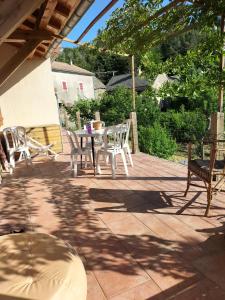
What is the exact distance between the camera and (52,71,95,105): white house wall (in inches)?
997

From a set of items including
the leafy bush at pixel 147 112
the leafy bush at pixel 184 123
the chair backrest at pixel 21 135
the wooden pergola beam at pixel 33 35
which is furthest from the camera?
the leafy bush at pixel 147 112

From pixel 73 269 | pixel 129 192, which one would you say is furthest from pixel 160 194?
pixel 73 269

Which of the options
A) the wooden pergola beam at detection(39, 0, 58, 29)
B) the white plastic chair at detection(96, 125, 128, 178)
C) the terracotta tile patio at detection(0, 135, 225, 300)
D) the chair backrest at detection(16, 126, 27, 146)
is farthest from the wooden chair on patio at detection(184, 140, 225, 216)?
the chair backrest at detection(16, 126, 27, 146)

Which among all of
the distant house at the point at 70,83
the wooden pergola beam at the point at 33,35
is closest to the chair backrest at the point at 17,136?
the wooden pergola beam at the point at 33,35

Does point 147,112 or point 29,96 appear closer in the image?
point 29,96

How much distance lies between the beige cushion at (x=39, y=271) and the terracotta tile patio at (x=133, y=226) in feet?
1.52

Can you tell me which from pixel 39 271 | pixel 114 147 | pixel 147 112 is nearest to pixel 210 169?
pixel 39 271

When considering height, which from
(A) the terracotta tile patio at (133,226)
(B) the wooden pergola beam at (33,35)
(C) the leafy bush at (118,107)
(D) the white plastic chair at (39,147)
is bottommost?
(A) the terracotta tile patio at (133,226)

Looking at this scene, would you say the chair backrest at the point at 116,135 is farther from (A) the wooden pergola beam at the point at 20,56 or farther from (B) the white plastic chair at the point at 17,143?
(B) the white plastic chair at the point at 17,143

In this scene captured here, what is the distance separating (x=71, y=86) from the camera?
2697cm

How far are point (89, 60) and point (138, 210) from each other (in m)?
44.9

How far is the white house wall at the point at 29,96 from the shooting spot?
6.78 metres

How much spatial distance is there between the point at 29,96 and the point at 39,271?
6.09m

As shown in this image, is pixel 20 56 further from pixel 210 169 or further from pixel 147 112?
pixel 147 112
